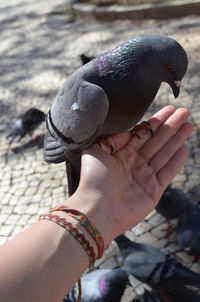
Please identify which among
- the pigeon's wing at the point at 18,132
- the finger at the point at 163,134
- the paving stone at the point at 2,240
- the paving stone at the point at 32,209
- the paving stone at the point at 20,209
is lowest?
the paving stone at the point at 32,209

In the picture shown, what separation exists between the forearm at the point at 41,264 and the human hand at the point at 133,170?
13.7 inches

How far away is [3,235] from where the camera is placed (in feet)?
12.7

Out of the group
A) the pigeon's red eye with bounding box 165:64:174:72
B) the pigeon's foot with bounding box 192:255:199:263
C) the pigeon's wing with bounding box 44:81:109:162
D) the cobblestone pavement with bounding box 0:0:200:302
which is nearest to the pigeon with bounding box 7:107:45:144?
the cobblestone pavement with bounding box 0:0:200:302

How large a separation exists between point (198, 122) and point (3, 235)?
2591 millimetres

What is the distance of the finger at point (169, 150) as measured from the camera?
3.02 meters

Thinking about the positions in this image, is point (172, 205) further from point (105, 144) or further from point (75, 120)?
point (75, 120)

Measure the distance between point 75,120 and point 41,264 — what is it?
1168 millimetres

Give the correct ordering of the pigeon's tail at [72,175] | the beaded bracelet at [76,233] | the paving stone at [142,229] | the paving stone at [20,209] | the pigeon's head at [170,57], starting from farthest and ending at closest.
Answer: the paving stone at [20,209] → the paving stone at [142,229] → the pigeon's tail at [72,175] → the pigeon's head at [170,57] → the beaded bracelet at [76,233]

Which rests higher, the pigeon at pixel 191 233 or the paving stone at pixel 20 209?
the pigeon at pixel 191 233

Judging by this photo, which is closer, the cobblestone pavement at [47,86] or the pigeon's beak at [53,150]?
the pigeon's beak at [53,150]

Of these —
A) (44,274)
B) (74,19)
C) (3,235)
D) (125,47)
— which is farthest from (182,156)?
(74,19)

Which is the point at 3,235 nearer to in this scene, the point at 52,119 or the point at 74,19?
the point at 52,119

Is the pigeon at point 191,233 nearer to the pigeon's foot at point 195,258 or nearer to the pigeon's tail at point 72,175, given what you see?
the pigeon's foot at point 195,258

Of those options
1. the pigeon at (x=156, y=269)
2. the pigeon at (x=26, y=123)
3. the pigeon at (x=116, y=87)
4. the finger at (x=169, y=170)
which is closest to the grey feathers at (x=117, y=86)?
the pigeon at (x=116, y=87)
